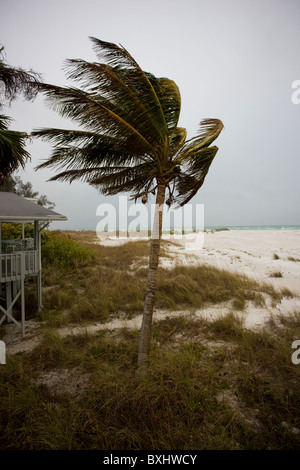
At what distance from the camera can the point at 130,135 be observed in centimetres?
386

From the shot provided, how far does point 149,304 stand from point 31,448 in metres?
2.60

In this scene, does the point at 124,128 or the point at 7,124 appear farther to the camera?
the point at 7,124

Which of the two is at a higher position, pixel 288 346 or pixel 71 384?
pixel 288 346

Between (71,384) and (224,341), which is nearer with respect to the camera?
(71,384)

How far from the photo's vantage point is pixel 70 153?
15.4ft

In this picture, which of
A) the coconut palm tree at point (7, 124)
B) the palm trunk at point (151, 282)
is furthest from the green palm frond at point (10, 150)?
the palm trunk at point (151, 282)

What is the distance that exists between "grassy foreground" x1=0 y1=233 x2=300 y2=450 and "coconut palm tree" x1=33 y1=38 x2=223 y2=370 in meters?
0.76

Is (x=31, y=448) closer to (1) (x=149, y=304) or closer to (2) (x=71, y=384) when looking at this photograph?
(2) (x=71, y=384)

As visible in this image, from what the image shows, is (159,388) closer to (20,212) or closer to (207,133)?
(207,133)

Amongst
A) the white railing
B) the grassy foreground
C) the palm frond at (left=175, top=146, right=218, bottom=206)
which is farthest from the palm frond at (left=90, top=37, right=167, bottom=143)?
the white railing

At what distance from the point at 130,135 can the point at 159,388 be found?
4434mm

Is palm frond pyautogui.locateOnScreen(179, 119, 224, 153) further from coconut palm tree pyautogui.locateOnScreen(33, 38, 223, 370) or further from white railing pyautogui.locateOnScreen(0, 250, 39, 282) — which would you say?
white railing pyautogui.locateOnScreen(0, 250, 39, 282)

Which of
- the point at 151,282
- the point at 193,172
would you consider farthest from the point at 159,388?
the point at 193,172

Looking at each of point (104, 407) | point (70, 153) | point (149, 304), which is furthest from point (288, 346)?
point (70, 153)
